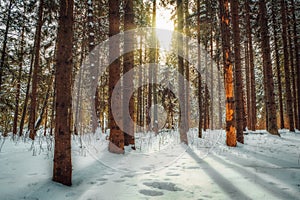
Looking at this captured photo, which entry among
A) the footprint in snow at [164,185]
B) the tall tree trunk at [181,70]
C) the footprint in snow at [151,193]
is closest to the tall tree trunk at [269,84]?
the tall tree trunk at [181,70]

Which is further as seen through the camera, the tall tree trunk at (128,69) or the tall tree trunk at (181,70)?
the tall tree trunk at (181,70)

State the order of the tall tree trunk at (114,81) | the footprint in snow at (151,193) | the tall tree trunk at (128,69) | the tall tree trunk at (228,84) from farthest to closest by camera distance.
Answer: the tall tree trunk at (228,84) → the tall tree trunk at (128,69) → the tall tree trunk at (114,81) → the footprint in snow at (151,193)

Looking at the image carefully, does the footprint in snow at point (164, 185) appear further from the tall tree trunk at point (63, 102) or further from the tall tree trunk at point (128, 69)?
the tall tree trunk at point (128, 69)

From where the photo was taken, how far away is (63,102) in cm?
355

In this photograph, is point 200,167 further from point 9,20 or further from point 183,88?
point 9,20

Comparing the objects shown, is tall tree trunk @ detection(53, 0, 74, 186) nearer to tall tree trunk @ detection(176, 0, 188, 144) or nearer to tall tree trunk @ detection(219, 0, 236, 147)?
tall tree trunk @ detection(176, 0, 188, 144)

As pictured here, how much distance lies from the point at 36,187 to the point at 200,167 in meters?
3.37

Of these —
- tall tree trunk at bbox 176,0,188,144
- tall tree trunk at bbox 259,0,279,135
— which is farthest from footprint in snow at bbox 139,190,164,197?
tall tree trunk at bbox 259,0,279,135

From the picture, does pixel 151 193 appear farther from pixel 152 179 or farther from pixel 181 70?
pixel 181 70

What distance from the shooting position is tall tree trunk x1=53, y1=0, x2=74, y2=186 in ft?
11.4

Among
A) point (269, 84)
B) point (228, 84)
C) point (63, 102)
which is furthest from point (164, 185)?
point (269, 84)

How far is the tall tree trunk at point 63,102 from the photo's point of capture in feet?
11.4

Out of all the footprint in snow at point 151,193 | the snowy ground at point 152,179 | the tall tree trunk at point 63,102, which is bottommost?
the footprint in snow at point 151,193

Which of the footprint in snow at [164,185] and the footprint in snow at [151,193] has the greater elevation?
the footprint in snow at [164,185]
